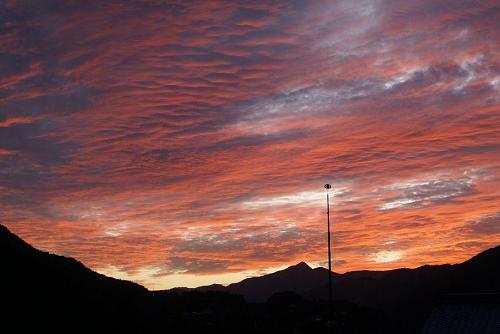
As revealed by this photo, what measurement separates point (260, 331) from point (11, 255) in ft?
217

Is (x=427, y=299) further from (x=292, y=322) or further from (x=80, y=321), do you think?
(x=80, y=321)

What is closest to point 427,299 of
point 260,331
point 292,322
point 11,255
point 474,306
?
point 292,322

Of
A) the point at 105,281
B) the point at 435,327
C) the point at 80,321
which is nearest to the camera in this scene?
the point at 435,327

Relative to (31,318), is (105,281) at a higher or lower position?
higher

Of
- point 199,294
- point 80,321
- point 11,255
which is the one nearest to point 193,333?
point 80,321

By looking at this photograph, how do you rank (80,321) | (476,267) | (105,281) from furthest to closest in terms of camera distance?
(476,267) < (105,281) < (80,321)

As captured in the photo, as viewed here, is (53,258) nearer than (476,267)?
Yes

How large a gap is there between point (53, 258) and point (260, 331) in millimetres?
58130

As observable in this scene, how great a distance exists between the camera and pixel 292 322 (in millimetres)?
148500

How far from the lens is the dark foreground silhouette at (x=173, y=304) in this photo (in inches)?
2977

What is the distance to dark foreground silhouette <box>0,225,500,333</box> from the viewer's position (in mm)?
75625

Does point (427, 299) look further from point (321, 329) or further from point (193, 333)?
point (193, 333)

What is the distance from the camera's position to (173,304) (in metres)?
157

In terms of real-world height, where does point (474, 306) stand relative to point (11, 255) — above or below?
below
